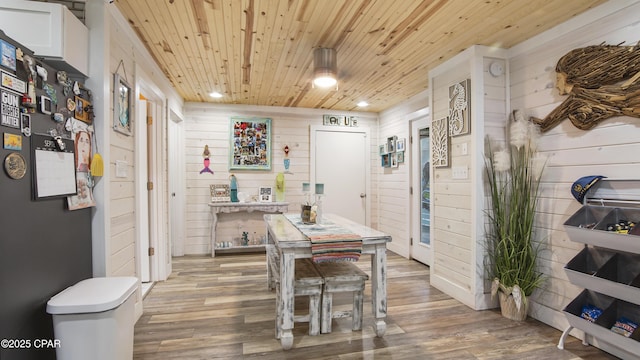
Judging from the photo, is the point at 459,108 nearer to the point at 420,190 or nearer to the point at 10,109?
the point at 420,190

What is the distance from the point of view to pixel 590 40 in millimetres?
2186

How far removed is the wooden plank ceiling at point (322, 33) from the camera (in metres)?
2.09

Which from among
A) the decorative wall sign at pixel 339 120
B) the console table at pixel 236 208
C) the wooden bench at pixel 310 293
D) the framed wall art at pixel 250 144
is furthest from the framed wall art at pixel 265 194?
the wooden bench at pixel 310 293

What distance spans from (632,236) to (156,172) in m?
4.00

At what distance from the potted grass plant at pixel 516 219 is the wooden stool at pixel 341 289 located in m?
1.22

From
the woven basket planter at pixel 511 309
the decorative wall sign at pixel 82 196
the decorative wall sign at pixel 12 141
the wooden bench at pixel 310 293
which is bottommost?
the woven basket planter at pixel 511 309

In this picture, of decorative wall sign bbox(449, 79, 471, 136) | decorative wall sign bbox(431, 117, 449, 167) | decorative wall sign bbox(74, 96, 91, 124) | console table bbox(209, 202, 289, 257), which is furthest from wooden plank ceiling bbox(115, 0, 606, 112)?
console table bbox(209, 202, 289, 257)

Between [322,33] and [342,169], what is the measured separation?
2983 mm

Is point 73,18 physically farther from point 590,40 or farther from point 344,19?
point 590,40

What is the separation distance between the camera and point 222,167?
4793mm

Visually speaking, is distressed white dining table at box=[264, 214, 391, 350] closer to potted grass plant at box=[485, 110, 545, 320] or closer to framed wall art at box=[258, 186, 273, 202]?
potted grass plant at box=[485, 110, 545, 320]

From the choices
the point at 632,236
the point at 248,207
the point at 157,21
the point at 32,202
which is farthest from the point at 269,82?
the point at 632,236

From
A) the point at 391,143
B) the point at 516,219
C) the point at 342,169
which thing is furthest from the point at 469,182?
the point at 342,169

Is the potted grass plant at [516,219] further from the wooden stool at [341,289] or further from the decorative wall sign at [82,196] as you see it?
the decorative wall sign at [82,196]
